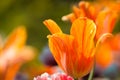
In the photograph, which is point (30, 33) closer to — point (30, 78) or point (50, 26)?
point (30, 78)

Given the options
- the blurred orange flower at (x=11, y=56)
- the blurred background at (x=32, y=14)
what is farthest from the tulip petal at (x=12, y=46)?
the blurred background at (x=32, y=14)

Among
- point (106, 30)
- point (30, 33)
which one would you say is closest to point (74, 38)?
point (106, 30)

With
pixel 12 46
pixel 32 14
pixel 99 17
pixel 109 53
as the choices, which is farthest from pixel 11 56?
pixel 32 14

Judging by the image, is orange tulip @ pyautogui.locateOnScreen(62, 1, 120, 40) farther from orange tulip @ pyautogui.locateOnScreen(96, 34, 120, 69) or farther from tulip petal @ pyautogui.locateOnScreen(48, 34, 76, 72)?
orange tulip @ pyautogui.locateOnScreen(96, 34, 120, 69)

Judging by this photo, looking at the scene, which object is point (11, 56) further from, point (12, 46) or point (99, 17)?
point (99, 17)

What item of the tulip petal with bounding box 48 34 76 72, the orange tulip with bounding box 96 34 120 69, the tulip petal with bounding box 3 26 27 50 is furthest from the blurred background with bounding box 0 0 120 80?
the tulip petal with bounding box 48 34 76 72

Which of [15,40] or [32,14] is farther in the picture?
[32,14]

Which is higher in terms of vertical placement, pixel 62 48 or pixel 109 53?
pixel 109 53

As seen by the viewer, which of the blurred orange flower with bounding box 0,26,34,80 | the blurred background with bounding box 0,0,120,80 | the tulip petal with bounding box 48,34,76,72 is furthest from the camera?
the blurred background with bounding box 0,0,120,80
